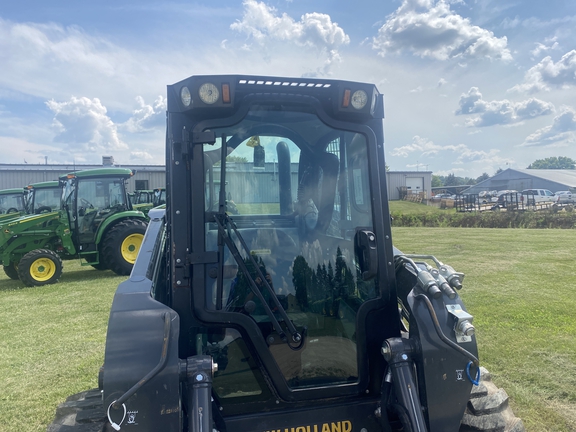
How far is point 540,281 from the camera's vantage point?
934 cm

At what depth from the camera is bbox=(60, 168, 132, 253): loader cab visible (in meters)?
11.2

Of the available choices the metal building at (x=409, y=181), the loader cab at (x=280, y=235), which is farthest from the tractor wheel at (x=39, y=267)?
the metal building at (x=409, y=181)

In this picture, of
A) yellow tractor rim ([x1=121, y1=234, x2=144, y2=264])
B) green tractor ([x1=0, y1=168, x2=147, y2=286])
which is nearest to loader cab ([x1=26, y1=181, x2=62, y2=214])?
green tractor ([x1=0, y1=168, x2=147, y2=286])

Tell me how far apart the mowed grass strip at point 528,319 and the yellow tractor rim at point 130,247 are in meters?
7.45

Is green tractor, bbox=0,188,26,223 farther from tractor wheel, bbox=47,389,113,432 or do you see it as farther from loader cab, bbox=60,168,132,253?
tractor wheel, bbox=47,389,113,432

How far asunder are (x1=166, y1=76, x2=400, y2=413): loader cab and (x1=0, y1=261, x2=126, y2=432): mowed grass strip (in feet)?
8.87

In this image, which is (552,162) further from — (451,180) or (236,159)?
(236,159)

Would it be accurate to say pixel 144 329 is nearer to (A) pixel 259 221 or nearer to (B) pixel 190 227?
(B) pixel 190 227

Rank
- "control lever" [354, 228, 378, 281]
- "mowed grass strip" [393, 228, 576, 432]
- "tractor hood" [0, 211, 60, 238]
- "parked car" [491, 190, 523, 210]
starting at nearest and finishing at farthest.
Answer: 1. "control lever" [354, 228, 378, 281]
2. "mowed grass strip" [393, 228, 576, 432]
3. "tractor hood" [0, 211, 60, 238]
4. "parked car" [491, 190, 523, 210]

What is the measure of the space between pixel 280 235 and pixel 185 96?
90 cm

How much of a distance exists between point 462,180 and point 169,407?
425 ft

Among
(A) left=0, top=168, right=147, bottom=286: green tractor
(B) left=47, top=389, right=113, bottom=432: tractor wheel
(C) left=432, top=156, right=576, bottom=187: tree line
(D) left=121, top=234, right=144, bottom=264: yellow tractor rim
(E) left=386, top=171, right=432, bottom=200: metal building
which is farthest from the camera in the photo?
(C) left=432, top=156, right=576, bottom=187: tree line

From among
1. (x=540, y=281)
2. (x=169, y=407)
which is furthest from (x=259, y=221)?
(x=540, y=281)

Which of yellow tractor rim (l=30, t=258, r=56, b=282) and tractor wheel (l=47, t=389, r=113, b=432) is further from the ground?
tractor wheel (l=47, t=389, r=113, b=432)
